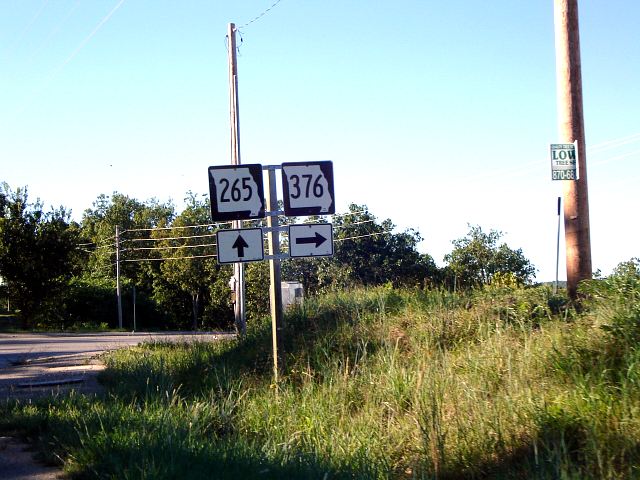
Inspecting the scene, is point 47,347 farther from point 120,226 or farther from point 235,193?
point 120,226

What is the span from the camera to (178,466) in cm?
641

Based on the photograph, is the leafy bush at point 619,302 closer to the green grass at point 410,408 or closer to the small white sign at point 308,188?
the green grass at point 410,408

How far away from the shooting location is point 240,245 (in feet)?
35.3

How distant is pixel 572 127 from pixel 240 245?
4875 mm

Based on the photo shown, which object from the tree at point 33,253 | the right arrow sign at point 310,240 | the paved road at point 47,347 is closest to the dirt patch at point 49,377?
the paved road at point 47,347

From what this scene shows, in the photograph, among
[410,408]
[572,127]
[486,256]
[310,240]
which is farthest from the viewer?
[486,256]

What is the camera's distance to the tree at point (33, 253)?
132 feet

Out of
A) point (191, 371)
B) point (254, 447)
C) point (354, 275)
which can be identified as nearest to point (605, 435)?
point (254, 447)

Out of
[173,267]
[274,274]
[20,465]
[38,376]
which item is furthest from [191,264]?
[20,465]

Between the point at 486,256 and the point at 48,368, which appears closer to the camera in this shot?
the point at 48,368

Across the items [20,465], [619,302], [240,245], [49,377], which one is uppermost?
[240,245]

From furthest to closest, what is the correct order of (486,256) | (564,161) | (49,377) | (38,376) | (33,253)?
(33,253)
(486,256)
(38,376)
(49,377)
(564,161)

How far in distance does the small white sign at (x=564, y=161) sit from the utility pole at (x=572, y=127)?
4.0 inches

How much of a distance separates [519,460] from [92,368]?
1334cm
